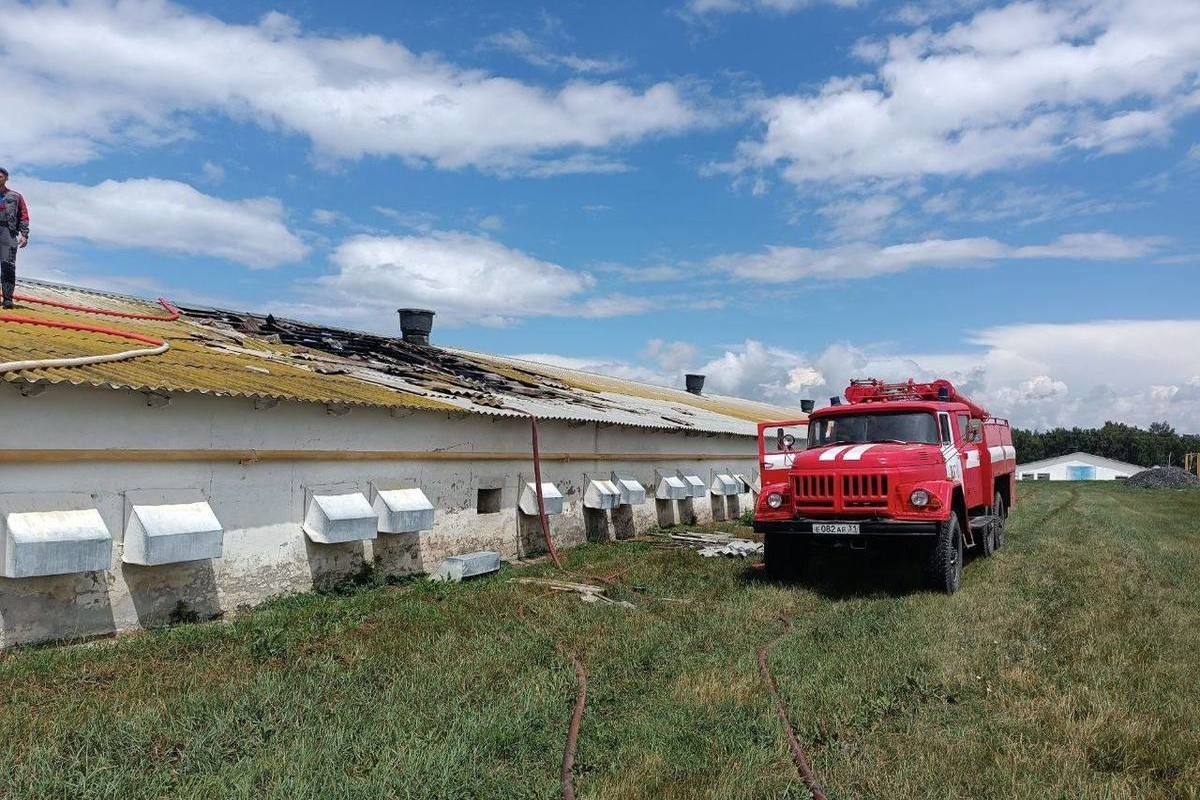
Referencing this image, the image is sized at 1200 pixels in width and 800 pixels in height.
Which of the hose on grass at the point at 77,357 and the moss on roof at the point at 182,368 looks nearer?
the hose on grass at the point at 77,357

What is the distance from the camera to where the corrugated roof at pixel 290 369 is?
7.99 metres

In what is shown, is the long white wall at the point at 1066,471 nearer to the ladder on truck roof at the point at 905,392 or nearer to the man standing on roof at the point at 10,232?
the ladder on truck roof at the point at 905,392

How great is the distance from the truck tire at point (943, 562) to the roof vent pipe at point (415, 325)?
1374 centimetres

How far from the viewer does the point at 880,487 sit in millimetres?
9539

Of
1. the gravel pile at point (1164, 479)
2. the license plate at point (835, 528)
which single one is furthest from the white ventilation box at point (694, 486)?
the gravel pile at point (1164, 479)

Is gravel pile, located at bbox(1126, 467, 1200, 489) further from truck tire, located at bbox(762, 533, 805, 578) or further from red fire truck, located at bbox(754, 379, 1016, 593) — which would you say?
truck tire, located at bbox(762, 533, 805, 578)

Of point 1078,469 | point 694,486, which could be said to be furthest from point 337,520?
point 1078,469

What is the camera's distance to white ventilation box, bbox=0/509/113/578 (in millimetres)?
6430

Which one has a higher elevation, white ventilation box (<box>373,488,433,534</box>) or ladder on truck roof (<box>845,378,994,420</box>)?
ladder on truck roof (<box>845,378,994,420</box>)

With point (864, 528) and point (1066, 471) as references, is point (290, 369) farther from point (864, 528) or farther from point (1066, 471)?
point (1066, 471)

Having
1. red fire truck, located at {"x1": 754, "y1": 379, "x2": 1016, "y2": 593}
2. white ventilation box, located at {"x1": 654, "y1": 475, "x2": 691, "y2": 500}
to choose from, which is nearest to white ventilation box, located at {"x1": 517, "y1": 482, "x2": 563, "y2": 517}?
red fire truck, located at {"x1": 754, "y1": 379, "x2": 1016, "y2": 593}

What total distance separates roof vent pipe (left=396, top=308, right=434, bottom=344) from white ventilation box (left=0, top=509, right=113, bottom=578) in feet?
43.5

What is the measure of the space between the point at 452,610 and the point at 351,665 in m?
1.99

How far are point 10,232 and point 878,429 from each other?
11386 mm
